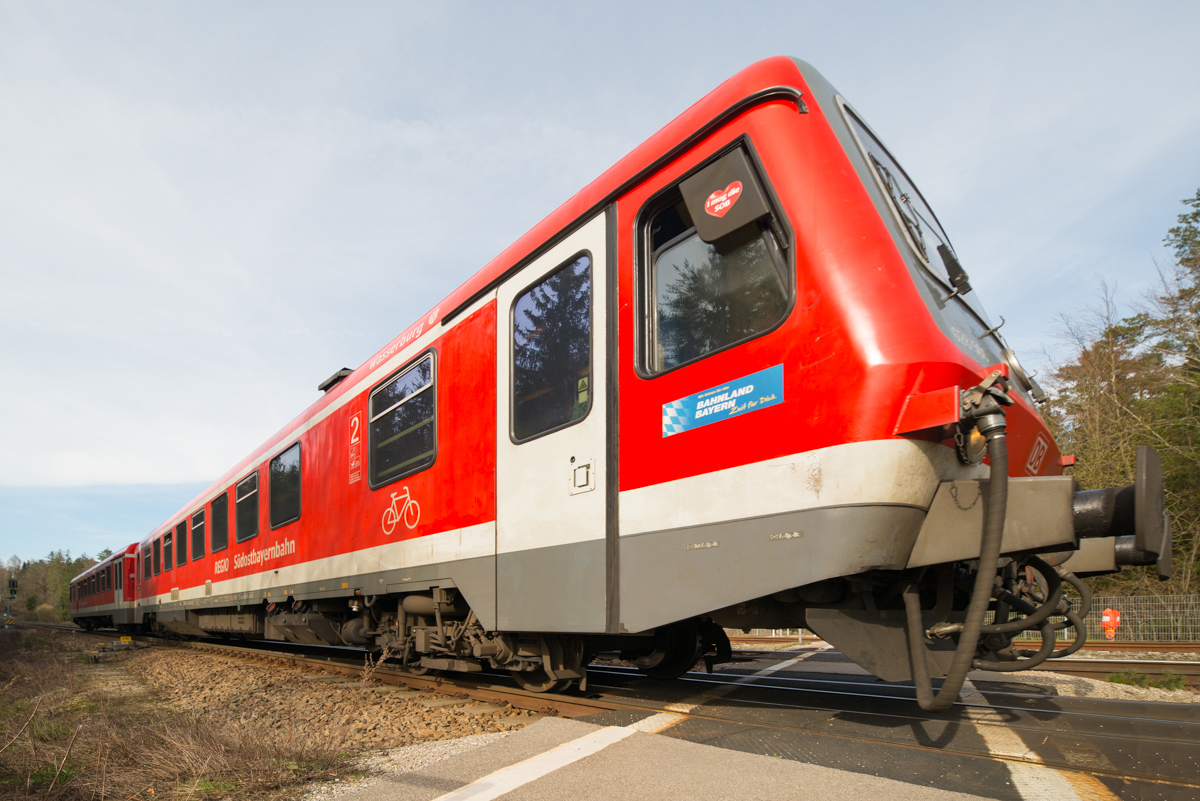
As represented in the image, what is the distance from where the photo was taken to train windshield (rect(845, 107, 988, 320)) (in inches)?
145

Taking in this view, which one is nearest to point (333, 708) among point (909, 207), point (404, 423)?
point (404, 423)

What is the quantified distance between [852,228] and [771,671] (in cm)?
504

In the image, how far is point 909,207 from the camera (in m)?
4.05

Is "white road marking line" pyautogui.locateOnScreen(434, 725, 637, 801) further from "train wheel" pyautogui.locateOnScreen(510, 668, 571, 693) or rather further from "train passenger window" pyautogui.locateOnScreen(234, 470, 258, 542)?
"train passenger window" pyautogui.locateOnScreen(234, 470, 258, 542)

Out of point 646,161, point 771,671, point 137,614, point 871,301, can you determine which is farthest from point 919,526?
point 137,614

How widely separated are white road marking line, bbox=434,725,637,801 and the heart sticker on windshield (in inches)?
112

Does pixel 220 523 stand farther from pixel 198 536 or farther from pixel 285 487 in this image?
pixel 285 487

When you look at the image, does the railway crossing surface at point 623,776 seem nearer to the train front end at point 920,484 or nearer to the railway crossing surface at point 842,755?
the railway crossing surface at point 842,755

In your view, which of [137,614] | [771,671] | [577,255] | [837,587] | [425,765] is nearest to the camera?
[837,587]

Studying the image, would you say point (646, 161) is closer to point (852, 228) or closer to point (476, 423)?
point (852, 228)

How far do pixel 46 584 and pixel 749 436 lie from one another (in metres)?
126

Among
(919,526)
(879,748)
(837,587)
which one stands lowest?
(879,748)

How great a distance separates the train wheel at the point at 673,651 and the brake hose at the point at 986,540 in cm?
240

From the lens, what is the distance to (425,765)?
3877 millimetres
